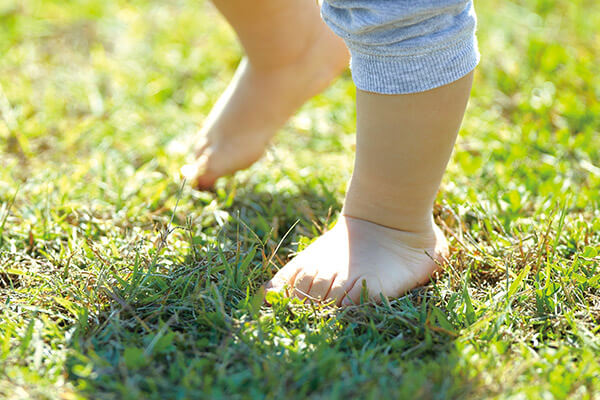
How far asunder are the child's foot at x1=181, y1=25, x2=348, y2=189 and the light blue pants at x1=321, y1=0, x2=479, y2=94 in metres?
0.47

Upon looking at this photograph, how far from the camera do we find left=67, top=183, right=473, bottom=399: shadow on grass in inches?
32.8

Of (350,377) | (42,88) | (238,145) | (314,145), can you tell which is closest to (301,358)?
(350,377)

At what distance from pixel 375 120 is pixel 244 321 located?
0.40 metres

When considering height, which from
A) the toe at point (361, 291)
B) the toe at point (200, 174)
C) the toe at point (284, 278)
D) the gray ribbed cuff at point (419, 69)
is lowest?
the toe at point (361, 291)

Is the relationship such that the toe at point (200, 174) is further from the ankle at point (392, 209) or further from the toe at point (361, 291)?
the toe at point (361, 291)

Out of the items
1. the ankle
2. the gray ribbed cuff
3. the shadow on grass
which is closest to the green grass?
the shadow on grass

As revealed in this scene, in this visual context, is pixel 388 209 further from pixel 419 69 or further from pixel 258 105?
pixel 258 105

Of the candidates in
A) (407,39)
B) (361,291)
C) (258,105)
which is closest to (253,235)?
(361,291)

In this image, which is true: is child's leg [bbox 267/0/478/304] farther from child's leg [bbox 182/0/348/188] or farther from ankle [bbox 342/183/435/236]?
child's leg [bbox 182/0/348/188]

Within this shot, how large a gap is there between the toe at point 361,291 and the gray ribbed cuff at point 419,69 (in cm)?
33

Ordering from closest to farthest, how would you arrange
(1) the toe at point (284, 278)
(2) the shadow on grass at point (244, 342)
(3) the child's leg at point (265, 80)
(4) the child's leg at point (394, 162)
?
(2) the shadow on grass at point (244, 342), (4) the child's leg at point (394, 162), (1) the toe at point (284, 278), (3) the child's leg at point (265, 80)

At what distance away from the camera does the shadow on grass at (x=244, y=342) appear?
83cm

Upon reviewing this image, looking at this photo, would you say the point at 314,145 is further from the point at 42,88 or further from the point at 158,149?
the point at 42,88

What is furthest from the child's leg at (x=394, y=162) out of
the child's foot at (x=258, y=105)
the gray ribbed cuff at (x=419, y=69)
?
the child's foot at (x=258, y=105)
